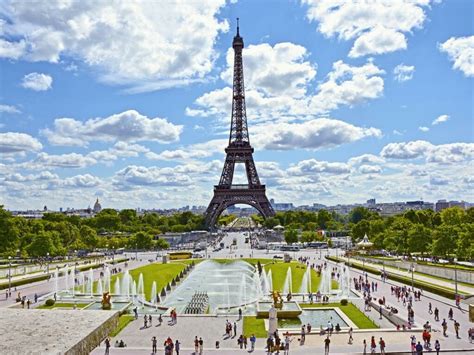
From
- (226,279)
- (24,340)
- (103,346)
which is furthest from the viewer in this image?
(226,279)

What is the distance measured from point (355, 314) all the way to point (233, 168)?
263 feet

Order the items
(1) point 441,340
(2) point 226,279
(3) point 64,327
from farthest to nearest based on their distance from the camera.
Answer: (2) point 226,279
(1) point 441,340
(3) point 64,327

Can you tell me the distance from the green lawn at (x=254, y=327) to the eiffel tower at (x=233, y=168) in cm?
7635

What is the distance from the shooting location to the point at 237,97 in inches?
4301

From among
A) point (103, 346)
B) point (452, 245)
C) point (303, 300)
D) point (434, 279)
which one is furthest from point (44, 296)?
point (452, 245)

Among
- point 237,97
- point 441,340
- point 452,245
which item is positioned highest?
point 237,97

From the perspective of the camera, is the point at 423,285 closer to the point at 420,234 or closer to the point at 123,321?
the point at 420,234

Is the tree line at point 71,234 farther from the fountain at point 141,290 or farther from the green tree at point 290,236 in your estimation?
the green tree at point 290,236

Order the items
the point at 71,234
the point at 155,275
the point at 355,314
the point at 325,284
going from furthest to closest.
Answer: the point at 71,234, the point at 155,275, the point at 325,284, the point at 355,314

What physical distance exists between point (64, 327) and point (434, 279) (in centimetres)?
4447

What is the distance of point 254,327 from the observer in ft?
89.9

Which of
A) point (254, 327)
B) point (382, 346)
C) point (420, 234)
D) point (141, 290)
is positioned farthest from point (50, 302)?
point (420, 234)

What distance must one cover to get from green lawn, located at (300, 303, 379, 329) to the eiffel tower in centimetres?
7218

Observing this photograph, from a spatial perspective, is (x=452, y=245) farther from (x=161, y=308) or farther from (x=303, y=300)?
(x=161, y=308)
